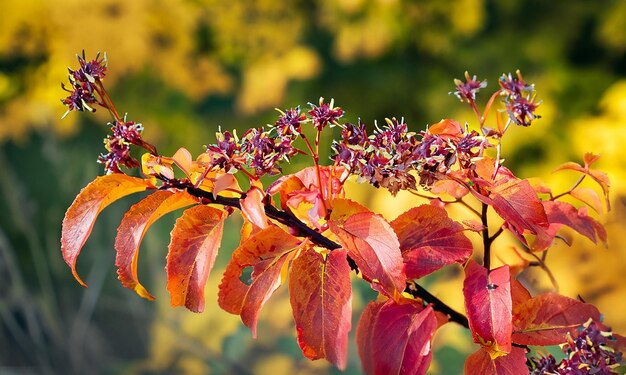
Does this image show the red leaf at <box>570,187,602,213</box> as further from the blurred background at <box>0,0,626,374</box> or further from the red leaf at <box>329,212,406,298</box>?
the blurred background at <box>0,0,626,374</box>

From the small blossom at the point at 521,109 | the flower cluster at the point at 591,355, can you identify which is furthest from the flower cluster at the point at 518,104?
the flower cluster at the point at 591,355

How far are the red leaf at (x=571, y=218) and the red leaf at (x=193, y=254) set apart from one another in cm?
20

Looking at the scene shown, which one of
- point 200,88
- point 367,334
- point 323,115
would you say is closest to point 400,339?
point 367,334

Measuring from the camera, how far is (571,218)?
475 millimetres

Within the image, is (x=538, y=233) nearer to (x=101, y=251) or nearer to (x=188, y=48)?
(x=101, y=251)

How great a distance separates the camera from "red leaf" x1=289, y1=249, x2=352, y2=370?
38 centimetres

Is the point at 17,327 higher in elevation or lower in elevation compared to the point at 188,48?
lower

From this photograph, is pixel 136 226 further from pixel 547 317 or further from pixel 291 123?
pixel 547 317

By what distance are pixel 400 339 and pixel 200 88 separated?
2620 millimetres

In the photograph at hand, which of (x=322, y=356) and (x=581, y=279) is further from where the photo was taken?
(x=581, y=279)

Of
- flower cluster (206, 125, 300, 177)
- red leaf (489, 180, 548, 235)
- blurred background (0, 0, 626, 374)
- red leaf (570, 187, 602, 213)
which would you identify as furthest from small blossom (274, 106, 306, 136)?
blurred background (0, 0, 626, 374)

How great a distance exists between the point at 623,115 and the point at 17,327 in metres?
1.81

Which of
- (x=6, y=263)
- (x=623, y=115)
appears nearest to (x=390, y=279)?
(x=623, y=115)

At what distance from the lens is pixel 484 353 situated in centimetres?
42
